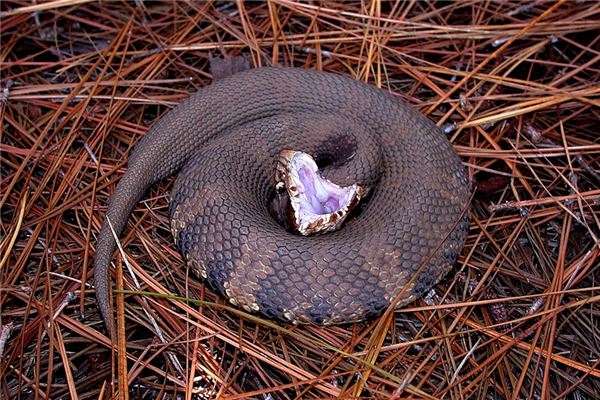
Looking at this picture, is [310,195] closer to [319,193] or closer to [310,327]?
[319,193]

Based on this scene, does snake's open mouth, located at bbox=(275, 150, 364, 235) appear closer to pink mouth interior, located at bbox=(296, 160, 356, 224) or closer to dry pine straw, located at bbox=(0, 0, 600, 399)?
pink mouth interior, located at bbox=(296, 160, 356, 224)

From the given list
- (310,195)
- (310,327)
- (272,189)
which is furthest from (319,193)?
(310,327)

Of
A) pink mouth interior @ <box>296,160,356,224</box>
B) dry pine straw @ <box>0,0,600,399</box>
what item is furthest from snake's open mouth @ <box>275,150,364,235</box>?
dry pine straw @ <box>0,0,600,399</box>

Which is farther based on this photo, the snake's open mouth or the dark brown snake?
the snake's open mouth

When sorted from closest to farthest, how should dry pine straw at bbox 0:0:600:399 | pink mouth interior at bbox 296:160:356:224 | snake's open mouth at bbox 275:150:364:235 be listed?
1. dry pine straw at bbox 0:0:600:399
2. snake's open mouth at bbox 275:150:364:235
3. pink mouth interior at bbox 296:160:356:224

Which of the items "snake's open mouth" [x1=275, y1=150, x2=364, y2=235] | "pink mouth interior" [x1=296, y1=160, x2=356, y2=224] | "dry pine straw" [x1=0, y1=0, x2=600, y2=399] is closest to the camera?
"dry pine straw" [x1=0, y1=0, x2=600, y2=399]

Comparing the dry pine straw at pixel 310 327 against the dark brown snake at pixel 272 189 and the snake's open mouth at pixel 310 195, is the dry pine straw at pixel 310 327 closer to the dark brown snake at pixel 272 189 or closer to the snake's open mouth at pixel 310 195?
the dark brown snake at pixel 272 189

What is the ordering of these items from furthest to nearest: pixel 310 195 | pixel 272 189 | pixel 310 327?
pixel 272 189 < pixel 310 195 < pixel 310 327
